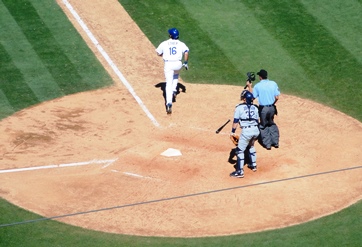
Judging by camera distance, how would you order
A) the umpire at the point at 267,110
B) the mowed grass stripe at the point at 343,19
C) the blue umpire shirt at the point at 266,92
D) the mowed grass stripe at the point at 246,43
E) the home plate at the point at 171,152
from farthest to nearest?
1. the mowed grass stripe at the point at 343,19
2. the mowed grass stripe at the point at 246,43
3. the blue umpire shirt at the point at 266,92
4. the umpire at the point at 267,110
5. the home plate at the point at 171,152

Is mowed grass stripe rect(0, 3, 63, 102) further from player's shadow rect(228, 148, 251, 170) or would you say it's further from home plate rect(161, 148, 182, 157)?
player's shadow rect(228, 148, 251, 170)

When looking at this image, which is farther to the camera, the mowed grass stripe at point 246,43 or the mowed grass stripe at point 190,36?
the mowed grass stripe at point 190,36

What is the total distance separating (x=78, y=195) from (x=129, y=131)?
10.8 ft

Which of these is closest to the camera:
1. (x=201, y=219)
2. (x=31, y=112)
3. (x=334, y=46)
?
(x=201, y=219)

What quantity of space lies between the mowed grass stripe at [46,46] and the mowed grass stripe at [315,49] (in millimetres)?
6118

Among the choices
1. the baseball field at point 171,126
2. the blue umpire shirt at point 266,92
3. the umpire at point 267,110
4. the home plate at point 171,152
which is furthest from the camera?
the blue umpire shirt at point 266,92

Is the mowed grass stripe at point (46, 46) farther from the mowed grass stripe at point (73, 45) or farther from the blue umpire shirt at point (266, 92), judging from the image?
the blue umpire shirt at point (266, 92)

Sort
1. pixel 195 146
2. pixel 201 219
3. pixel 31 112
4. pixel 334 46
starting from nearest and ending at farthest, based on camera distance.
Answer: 1. pixel 201 219
2. pixel 195 146
3. pixel 31 112
4. pixel 334 46

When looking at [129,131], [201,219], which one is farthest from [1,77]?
[201,219]

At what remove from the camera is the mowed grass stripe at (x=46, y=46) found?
25.9 m

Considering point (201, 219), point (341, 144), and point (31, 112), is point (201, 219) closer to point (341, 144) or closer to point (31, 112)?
point (341, 144)

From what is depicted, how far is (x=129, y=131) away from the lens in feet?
76.6

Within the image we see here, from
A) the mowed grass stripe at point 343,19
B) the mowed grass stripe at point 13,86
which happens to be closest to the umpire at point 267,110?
the mowed grass stripe at point 343,19

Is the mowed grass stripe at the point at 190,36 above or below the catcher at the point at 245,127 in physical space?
above
